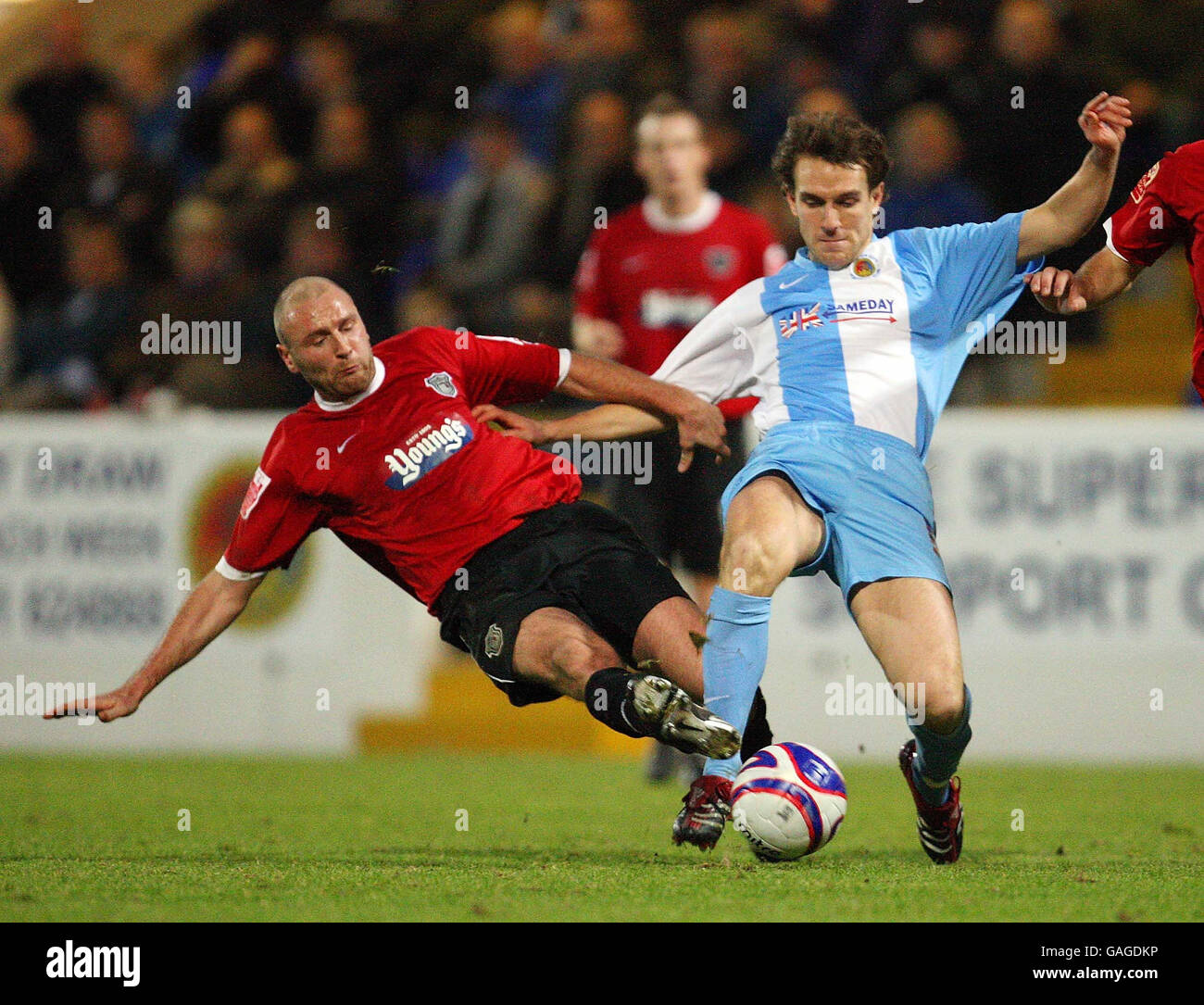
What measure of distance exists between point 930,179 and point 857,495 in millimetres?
5425

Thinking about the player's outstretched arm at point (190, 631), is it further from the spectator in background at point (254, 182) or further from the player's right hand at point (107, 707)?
the spectator in background at point (254, 182)

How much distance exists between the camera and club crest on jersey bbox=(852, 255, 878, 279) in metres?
5.80

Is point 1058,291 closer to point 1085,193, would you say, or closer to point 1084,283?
point 1084,283

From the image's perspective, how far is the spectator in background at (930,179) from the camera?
10.3 meters

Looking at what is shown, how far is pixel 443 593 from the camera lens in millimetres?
5988

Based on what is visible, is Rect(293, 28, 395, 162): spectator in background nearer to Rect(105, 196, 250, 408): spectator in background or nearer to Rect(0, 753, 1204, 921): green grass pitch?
Rect(105, 196, 250, 408): spectator in background

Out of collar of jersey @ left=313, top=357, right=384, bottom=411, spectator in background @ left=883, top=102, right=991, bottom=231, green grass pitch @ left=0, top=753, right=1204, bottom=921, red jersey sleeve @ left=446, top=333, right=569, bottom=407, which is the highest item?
spectator in background @ left=883, top=102, right=991, bottom=231

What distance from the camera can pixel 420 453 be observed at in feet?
19.5

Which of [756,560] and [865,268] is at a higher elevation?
[865,268]

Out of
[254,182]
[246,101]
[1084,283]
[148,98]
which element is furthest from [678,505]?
[148,98]

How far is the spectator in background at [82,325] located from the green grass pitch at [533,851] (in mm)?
3855

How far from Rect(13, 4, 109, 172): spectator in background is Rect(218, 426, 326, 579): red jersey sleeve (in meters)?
8.94

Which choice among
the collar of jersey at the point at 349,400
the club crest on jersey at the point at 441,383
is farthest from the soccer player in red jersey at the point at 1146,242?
the collar of jersey at the point at 349,400

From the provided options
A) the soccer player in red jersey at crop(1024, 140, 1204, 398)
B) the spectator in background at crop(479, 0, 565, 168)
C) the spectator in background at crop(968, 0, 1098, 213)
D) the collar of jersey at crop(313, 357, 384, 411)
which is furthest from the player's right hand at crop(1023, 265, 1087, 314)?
the spectator in background at crop(479, 0, 565, 168)
